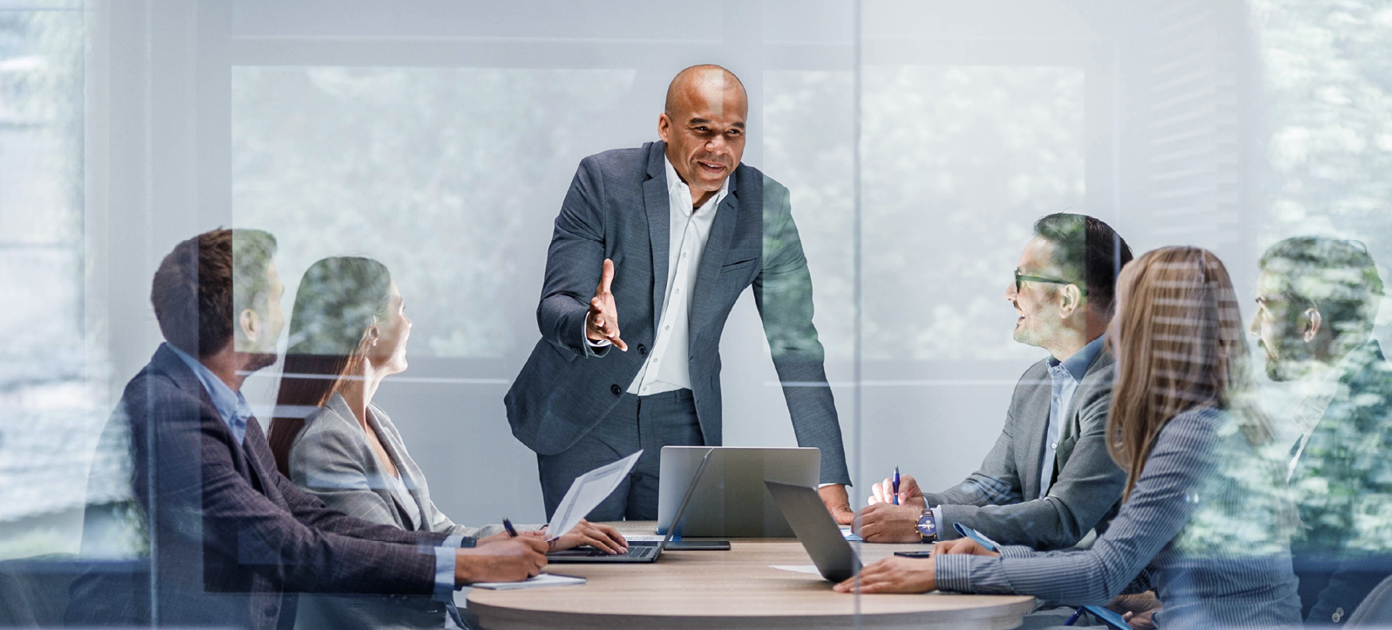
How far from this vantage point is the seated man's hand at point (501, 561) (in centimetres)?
188

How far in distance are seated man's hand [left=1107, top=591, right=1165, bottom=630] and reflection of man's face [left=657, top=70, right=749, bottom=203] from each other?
1.63 meters

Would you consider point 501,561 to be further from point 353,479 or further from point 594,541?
point 353,479

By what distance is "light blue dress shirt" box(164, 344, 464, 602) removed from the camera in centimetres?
198

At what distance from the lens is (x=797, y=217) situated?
3246mm

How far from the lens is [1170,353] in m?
2.10

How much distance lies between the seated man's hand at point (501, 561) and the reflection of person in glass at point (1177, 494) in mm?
531

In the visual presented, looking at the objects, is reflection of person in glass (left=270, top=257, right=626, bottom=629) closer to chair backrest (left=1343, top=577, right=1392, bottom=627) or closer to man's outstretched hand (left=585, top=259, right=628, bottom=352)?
man's outstretched hand (left=585, top=259, right=628, bottom=352)

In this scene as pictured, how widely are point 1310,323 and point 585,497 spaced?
1.84 metres

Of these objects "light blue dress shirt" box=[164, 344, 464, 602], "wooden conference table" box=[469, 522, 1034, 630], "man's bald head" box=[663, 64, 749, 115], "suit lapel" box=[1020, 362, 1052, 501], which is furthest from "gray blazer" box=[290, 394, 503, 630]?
"man's bald head" box=[663, 64, 749, 115]

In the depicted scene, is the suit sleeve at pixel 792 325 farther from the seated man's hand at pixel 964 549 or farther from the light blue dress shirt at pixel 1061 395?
the seated man's hand at pixel 964 549

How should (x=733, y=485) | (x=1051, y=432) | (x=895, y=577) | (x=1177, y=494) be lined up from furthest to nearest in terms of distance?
(x=1051, y=432)
(x=733, y=485)
(x=1177, y=494)
(x=895, y=577)

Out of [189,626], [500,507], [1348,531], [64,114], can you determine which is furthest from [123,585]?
[1348,531]

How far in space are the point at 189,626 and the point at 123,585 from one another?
0.27 metres

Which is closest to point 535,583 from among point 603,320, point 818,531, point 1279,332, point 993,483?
point 818,531
